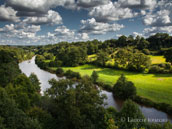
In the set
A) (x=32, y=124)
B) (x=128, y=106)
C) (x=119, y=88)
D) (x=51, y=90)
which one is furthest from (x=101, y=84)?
(x=32, y=124)

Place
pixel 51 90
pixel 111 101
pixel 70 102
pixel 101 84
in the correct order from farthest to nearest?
pixel 101 84 → pixel 111 101 → pixel 51 90 → pixel 70 102

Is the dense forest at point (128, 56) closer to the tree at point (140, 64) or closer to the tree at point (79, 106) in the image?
the tree at point (140, 64)

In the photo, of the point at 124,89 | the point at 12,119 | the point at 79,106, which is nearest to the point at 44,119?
the point at 12,119

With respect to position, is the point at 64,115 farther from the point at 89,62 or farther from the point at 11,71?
the point at 89,62

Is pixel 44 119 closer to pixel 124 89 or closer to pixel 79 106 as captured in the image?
pixel 79 106

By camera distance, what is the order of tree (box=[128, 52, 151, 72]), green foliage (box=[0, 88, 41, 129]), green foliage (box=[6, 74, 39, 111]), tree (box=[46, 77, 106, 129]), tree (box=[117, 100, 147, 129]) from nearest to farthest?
green foliage (box=[0, 88, 41, 129]) → tree (box=[46, 77, 106, 129]) → tree (box=[117, 100, 147, 129]) → green foliage (box=[6, 74, 39, 111]) → tree (box=[128, 52, 151, 72])

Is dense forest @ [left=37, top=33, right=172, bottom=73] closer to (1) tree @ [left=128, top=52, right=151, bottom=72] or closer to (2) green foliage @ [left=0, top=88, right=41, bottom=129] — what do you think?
(1) tree @ [left=128, top=52, right=151, bottom=72]

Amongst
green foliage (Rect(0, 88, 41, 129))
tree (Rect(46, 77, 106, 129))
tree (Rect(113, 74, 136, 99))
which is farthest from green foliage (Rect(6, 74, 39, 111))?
tree (Rect(113, 74, 136, 99))

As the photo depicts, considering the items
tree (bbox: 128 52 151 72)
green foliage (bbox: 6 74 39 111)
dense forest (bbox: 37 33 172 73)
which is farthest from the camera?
dense forest (bbox: 37 33 172 73)
